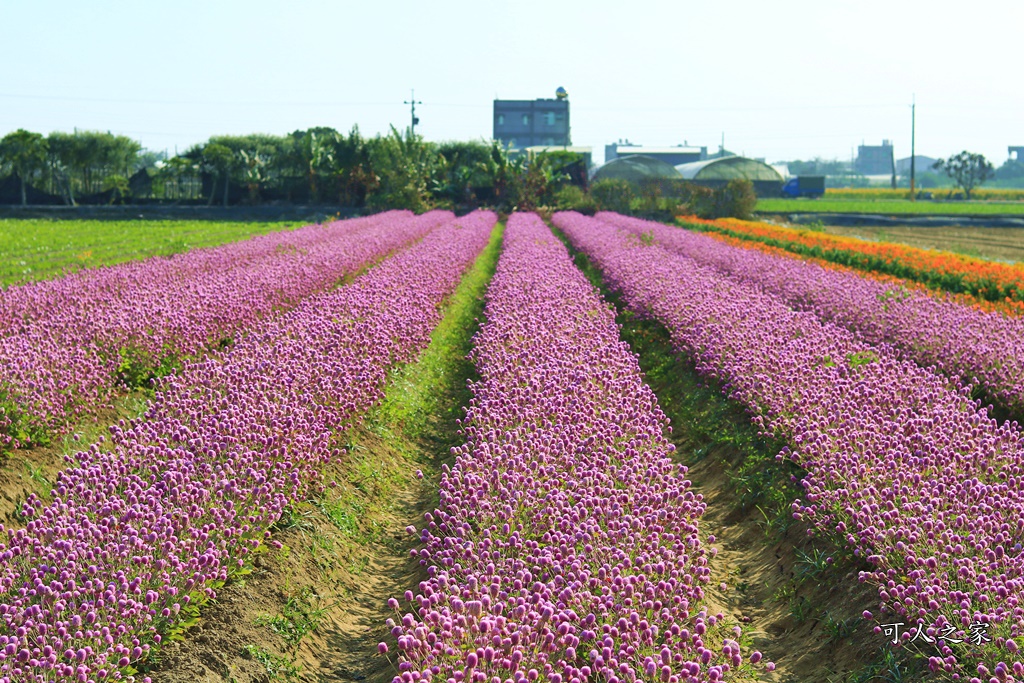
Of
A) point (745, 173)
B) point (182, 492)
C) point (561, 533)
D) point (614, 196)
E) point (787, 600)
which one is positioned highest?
point (745, 173)

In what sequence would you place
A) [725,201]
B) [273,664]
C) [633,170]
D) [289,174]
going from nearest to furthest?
[273,664] → [725,201] → [289,174] → [633,170]

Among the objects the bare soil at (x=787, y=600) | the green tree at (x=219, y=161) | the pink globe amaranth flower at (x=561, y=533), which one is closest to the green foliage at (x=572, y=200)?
the green tree at (x=219, y=161)

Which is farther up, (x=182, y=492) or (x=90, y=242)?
(x=90, y=242)

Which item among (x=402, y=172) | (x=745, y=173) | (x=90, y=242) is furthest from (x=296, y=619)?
(x=745, y=173)

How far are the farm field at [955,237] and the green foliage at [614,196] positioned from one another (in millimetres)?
11030

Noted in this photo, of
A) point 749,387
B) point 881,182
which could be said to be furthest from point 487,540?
point 881,182

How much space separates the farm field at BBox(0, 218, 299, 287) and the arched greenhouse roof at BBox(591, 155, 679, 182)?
40.3 metres

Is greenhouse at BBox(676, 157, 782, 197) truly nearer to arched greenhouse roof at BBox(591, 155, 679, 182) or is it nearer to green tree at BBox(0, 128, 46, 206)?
arched greenhouse roof at BBox(591, 155, 679, 182)

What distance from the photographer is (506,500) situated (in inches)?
202

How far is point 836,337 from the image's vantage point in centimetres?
1001

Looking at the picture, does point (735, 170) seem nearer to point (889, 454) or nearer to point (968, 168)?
point (968, 168)

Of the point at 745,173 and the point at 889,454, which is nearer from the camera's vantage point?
the point at 889,454

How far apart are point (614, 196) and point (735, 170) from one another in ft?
120

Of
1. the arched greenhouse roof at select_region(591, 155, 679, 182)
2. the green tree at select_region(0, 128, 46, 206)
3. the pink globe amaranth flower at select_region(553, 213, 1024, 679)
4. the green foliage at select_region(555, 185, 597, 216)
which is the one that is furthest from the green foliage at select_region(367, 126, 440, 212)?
the pink globe amaranth flower at select_region(553, 213, 1024, 679)
